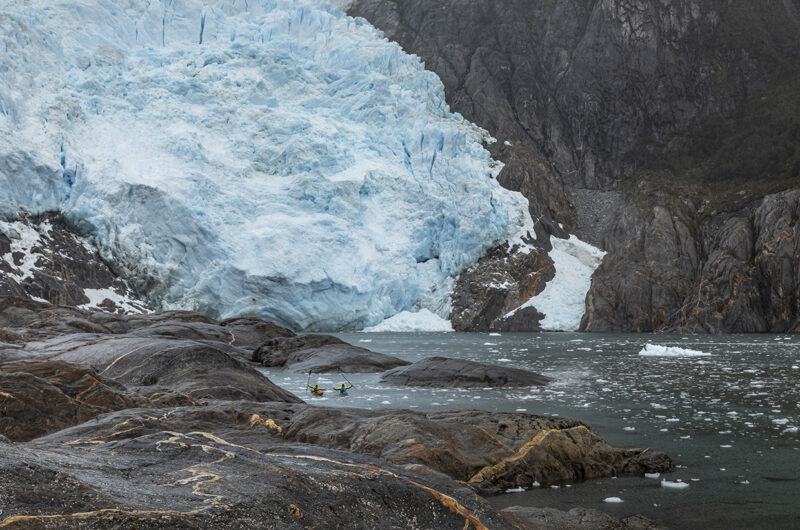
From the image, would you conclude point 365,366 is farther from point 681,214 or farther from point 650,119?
point 650,119

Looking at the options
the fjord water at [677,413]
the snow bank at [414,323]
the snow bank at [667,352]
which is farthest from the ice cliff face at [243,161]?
the snow bank at [667,352]

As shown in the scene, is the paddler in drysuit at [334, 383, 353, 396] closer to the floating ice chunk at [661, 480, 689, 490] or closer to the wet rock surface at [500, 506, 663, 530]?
the floating ice chunk at [661, 480, 689, 490]

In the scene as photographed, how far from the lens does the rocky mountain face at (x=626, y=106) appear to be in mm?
53781

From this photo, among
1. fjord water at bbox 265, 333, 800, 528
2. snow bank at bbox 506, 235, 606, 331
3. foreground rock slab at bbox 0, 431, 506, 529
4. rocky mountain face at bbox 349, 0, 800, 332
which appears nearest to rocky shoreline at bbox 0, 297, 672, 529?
foreground rock slab at bbox 0, 431, 506, 529

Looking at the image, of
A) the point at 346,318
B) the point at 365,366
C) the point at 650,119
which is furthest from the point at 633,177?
the point at 365,366

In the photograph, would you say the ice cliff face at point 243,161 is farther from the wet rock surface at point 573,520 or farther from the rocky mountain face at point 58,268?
the wet rock surface at point 573,520

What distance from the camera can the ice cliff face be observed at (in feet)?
140

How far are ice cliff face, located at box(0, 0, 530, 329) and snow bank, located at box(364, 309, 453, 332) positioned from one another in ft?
2.39

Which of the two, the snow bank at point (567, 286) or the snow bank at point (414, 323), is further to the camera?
the snow bank at point (567, 286)

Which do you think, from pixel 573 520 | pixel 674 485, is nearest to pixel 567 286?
pixel 674 485

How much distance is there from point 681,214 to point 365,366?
130 ft

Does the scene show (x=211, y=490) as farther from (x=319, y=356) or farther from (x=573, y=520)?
(x=319, y=356)

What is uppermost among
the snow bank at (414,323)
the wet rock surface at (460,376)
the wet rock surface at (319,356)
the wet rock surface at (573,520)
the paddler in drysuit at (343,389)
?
the wet rock surface at (573,520)

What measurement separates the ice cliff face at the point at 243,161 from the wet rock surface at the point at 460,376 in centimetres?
2554
